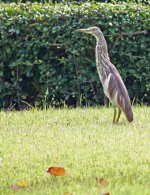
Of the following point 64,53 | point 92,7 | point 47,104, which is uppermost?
point 92,7

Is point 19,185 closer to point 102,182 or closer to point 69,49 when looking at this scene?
point 102,182

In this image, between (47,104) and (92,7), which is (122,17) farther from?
(47,104)

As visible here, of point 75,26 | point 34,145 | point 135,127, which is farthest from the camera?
point 75,26

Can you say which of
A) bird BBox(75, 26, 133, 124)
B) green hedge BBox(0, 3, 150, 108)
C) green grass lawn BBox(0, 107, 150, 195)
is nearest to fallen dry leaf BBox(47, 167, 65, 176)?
green grass lawn BBox(0, 107, 150, 195)

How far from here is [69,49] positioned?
11227mm

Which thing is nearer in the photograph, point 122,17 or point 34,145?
point 34,145

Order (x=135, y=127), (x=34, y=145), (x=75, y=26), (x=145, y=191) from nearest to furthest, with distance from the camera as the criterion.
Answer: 1. (x=145, y=191)
2. (x=34, y=145)
3. (x=135, y=127)
4. (x=75, y=26)

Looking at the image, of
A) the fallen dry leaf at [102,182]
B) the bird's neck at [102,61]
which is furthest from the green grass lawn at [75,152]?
the bird's neck at [102,61]

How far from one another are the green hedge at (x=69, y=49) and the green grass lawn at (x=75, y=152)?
3.86 feet

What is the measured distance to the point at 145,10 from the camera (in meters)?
11.4

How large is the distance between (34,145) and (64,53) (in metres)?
3.67

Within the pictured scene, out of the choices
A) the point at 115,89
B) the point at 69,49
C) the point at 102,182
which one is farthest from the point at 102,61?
the point at 102,182

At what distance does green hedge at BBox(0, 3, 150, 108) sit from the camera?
36.9ft

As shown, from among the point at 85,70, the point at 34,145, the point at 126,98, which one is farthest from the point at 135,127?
the point at 85,70
